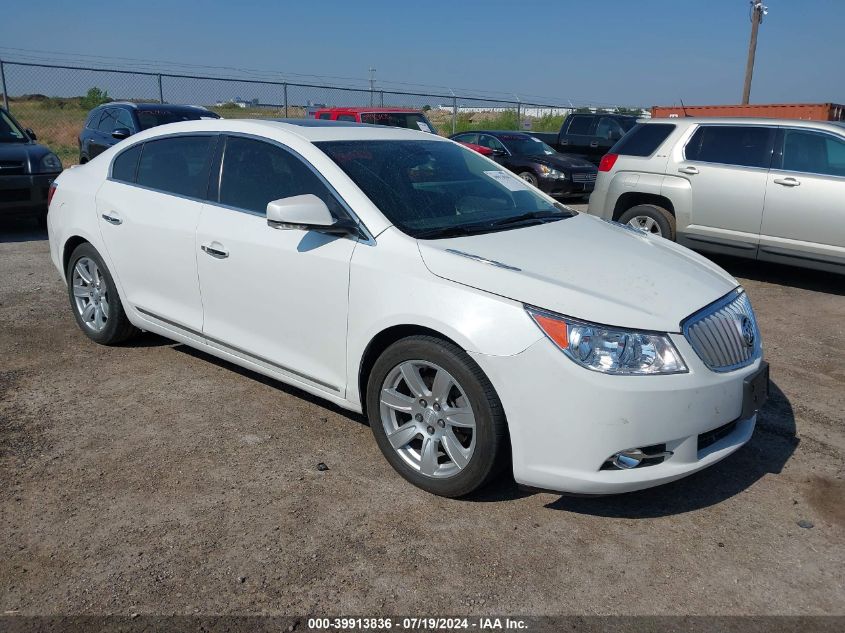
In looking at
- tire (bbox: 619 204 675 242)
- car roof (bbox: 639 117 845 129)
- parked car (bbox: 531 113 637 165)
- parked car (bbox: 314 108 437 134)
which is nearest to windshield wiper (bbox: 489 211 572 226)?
tire (bbox: 619 204 675 242)

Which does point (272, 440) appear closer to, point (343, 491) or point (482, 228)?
point (343, 491)

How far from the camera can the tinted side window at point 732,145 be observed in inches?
311

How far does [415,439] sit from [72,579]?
5.02ft

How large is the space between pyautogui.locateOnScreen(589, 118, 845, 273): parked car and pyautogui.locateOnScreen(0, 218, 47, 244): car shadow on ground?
23.8 feet

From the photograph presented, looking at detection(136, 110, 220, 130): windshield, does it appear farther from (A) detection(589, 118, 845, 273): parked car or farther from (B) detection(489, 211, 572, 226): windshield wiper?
(B) detection(489, 211, 572, 226): windshield wiper

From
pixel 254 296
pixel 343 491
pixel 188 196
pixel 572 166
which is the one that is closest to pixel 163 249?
pixel 188 196

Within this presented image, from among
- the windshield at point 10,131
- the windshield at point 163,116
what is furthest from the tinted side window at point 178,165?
the windshield at point 163,116

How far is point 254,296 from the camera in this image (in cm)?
409

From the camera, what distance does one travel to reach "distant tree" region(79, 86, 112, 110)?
1962 cm

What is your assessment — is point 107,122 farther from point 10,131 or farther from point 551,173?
point 551,173

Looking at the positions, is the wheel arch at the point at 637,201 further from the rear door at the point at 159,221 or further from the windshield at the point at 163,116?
the windshield at the point at 163,116

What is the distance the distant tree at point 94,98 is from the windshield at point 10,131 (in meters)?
8.71

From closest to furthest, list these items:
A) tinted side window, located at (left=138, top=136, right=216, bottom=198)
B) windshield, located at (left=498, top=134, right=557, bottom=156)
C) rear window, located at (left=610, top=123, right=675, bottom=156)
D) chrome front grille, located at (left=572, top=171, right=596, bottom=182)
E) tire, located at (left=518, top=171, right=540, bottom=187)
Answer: tinted side window, located at (left=138, top=136, right=216, bottom=198) < rear window, located at (left=610, top=123, right=675, bottom=156) < chrome front grille, located at (left=572, top=171, right=596, bottom=182) < tire, located at (left=518, top=171, right=540, bottom=187) < windshield, located at (left=498, top=134, right=557, bottom=156)

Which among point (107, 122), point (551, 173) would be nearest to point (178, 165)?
point (107, 122)
